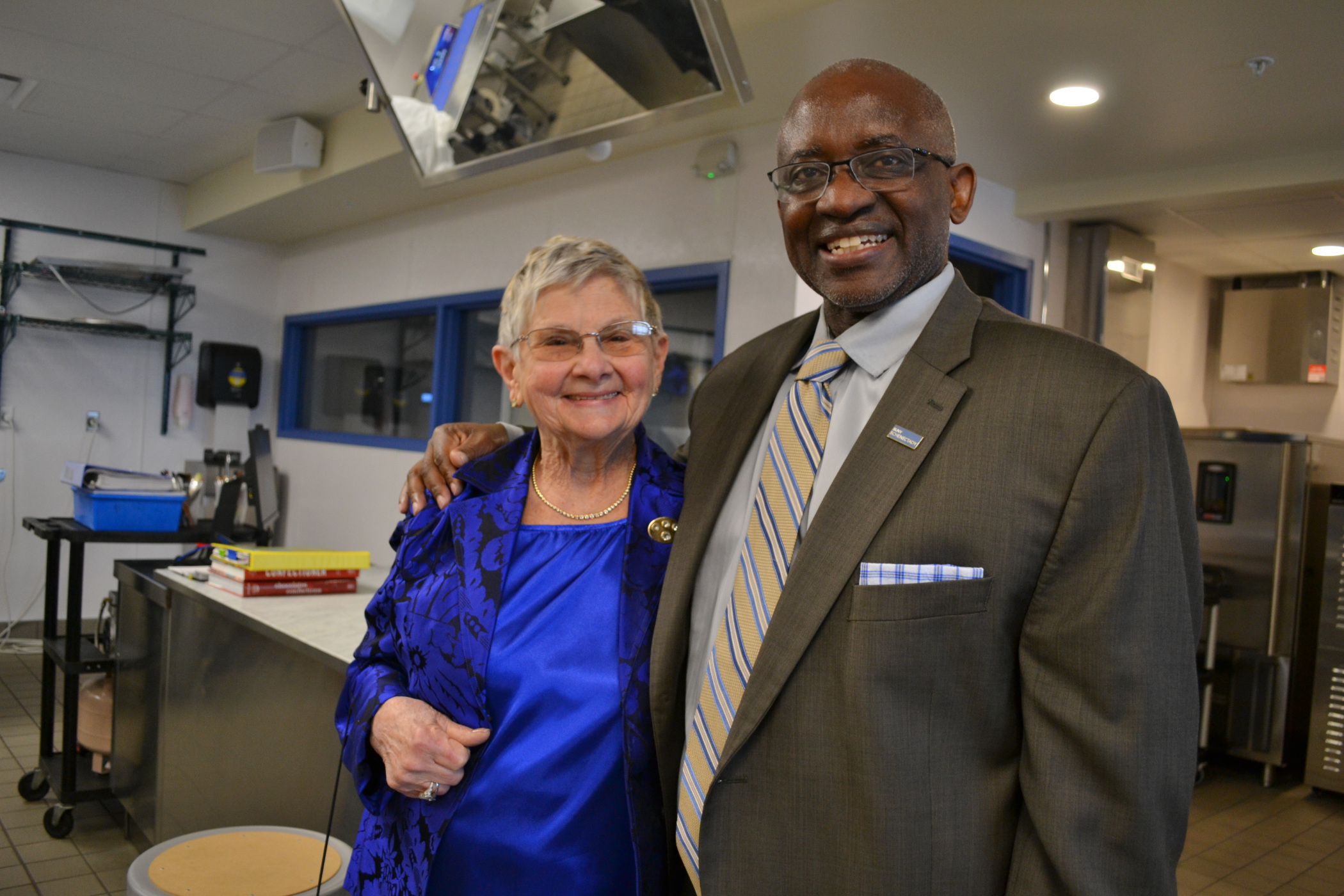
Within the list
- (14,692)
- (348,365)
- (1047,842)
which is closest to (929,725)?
(1047,842)

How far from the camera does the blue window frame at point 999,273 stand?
158 inches

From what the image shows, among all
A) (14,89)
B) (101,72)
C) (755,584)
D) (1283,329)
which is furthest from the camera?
(1283,329)

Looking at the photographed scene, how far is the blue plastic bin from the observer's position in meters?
3.43

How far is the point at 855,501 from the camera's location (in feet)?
3.43

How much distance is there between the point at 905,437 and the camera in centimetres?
105

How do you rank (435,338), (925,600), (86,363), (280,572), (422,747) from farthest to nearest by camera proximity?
1. (86,363)
2. (435,338)
3. (280,572)
4. (422,747)
5. (925,600)

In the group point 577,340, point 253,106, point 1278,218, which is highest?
point 253,106

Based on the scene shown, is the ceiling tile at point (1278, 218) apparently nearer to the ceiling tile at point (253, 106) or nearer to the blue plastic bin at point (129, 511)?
the ceiling tile at point (253, 106)

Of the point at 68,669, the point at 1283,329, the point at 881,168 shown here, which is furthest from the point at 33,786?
the point at 1283,329

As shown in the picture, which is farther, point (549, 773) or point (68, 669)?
point (68, 669)

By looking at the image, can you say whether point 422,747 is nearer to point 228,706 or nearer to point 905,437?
point 905,437

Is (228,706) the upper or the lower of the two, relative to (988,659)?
lower

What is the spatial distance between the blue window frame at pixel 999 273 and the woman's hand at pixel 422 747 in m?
3.22

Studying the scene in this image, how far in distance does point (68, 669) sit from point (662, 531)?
2.86m
